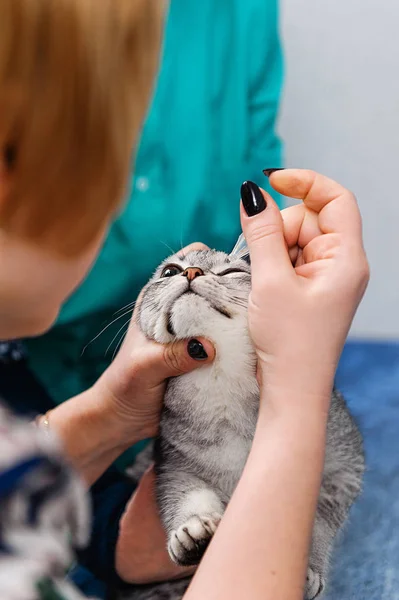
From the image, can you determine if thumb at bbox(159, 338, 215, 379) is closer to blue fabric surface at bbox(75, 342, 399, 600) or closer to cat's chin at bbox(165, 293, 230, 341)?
cat's chin at bbox(165, 293, 230, 341)

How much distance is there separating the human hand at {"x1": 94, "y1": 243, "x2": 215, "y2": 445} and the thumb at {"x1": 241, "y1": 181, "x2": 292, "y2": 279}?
0.10m

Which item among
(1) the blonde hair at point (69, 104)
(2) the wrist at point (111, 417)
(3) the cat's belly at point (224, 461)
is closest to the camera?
(1) the blonde hair at point (69, 104)

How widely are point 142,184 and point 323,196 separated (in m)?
0.23

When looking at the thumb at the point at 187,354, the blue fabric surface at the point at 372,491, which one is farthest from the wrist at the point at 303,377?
the blue fabric surface at the point at 372,491

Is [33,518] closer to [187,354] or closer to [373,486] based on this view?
[187,354]

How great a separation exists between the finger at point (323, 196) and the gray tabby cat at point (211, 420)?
0.08 metres

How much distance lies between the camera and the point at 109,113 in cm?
34

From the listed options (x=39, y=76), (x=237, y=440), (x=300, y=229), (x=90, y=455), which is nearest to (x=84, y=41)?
(x=39, y=76)

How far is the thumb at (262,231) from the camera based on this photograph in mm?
444

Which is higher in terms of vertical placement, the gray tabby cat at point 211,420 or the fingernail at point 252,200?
the fingernail at point 252,200

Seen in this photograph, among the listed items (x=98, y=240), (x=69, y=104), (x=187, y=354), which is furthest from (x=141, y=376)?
(x=69, y=104)

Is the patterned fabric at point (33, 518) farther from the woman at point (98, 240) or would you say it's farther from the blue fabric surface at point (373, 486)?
the blue fabric surface at point (373, 486)

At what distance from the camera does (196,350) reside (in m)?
0.52

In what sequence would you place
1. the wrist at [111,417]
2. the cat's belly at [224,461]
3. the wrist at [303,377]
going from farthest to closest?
the wrist at [111,417], the cat's belly at [224,461], the wrist at [303,377]
